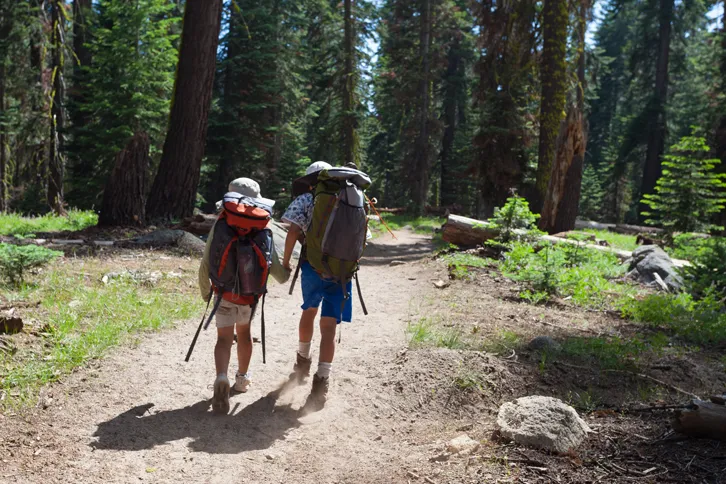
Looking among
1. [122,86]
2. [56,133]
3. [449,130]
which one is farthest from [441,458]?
[449,130]

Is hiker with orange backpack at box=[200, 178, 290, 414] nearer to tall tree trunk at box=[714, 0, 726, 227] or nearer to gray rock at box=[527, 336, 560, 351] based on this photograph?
gray rock at box=[527, 336, 560, 351]

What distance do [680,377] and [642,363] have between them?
0.35 metres

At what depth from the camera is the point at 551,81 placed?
595 inches

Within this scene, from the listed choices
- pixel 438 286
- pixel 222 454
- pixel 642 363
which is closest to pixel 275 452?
pixel 222 454

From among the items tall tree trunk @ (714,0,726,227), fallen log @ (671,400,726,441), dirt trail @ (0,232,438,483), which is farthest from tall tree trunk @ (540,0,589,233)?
fallen log @ (671,400,726,441)

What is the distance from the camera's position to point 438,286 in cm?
898

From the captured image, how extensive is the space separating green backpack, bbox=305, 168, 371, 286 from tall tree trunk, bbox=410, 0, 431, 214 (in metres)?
22.0

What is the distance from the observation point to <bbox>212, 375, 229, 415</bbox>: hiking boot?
4.20 metres

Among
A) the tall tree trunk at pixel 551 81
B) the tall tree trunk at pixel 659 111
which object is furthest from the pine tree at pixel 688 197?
the tall tree trunk at pixel 659 111

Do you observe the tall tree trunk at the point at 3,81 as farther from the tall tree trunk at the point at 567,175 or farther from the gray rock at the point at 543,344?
the gray rock at the point at 543,344

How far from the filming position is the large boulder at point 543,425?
341 centimetres

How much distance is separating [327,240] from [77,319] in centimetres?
307

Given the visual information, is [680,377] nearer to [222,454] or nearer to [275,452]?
[275,452]

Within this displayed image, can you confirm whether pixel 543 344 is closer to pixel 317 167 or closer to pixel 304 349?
pixel 304 349
